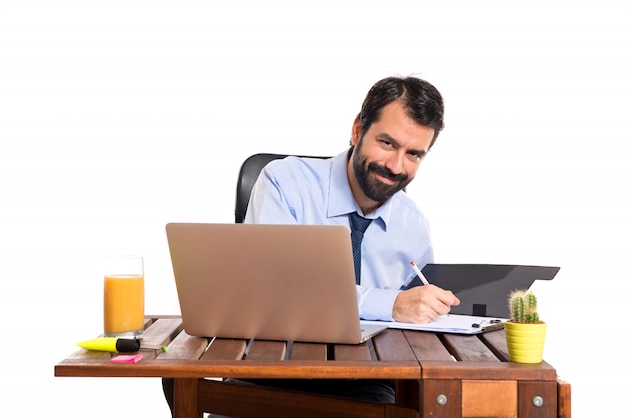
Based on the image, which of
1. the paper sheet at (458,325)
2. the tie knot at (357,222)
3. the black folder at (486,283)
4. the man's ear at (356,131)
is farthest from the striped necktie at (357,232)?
the paper sheet at (458,325)

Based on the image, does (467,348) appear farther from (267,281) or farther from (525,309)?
(267,281)

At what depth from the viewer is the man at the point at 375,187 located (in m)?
2.51

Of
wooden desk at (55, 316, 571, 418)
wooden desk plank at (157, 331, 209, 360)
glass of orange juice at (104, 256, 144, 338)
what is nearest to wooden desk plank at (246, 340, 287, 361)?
wooden desk at (55, 316, 571, 418)

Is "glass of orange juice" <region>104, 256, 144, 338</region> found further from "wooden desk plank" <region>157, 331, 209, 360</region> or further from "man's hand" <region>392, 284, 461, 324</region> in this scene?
"man's hand" <region>392, 284, 461, 324</region>

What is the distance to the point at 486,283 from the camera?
2.23 m

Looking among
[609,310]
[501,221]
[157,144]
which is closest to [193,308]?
[157,144]

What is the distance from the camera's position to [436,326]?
2049mm

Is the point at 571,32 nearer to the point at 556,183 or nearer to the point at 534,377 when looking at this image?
the point at 556,183

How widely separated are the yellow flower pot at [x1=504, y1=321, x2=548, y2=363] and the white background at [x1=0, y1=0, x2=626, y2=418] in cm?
239

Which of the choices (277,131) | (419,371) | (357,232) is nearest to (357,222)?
(357,232)

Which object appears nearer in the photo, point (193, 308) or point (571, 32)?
point (193, 308)

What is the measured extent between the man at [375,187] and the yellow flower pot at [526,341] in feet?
2.25

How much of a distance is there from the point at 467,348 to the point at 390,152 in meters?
0.84

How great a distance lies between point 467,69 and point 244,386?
2.54m
